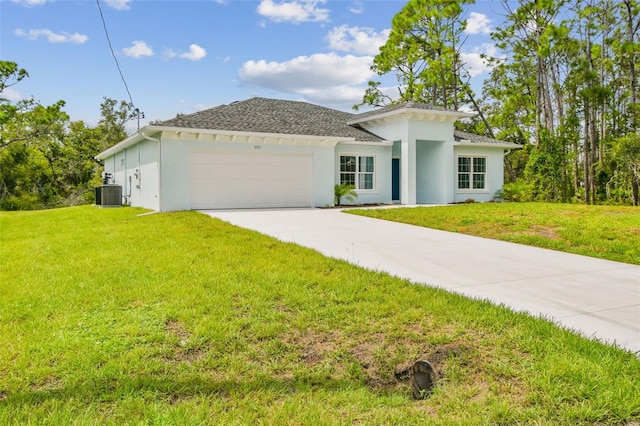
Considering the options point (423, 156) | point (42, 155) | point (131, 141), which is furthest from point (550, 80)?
point (42, 155)

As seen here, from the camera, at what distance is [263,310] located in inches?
163

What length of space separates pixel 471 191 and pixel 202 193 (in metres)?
12.4

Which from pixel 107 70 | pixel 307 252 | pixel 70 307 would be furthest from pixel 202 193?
pixel 70 307

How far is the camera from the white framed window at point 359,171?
60.1ft

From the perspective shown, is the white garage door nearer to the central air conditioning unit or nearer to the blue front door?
the blue front door

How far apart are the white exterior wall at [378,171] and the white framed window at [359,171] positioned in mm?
146

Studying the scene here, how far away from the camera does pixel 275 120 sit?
58.6 ft

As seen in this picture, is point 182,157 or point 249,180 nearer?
point 182,157

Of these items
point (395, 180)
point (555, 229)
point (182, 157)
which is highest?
point (182, 157)

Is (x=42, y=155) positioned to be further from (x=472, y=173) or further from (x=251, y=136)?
(x=472, y=173)

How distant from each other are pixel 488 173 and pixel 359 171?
22.5ft

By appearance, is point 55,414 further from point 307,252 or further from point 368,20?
point 368,20

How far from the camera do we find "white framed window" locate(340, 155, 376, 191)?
18312mm

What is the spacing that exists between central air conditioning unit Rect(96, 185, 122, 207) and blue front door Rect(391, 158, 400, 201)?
12176 mm
